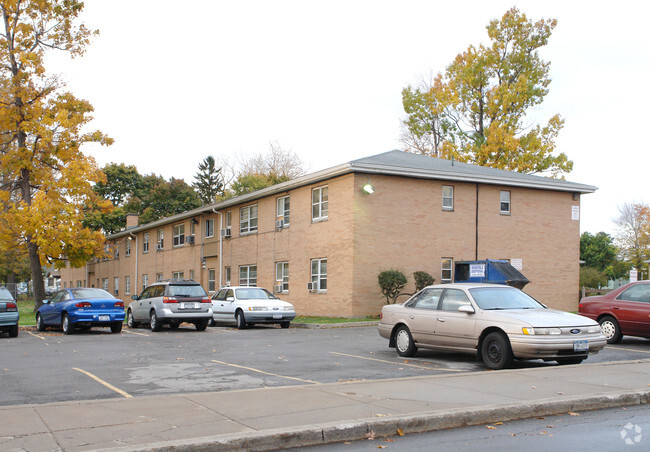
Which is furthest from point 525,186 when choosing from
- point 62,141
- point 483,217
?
point 62,141

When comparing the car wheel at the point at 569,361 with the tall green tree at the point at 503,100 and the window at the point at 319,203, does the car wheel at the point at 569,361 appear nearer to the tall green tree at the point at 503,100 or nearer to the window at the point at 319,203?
the window at the point at 319,203

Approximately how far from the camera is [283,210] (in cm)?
3064

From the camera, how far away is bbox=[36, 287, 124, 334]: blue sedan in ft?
64.6

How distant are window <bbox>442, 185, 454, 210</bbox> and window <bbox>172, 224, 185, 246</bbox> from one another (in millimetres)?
20519

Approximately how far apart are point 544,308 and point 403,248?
14108 mm

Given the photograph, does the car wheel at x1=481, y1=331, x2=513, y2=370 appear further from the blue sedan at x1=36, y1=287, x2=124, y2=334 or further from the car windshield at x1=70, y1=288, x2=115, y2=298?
the car windshield at x1=70, y1=288, x2=115, y2=298

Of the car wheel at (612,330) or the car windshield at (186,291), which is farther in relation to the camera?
the car windshield at (186,291)

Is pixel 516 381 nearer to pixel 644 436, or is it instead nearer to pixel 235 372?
pixel 644 436

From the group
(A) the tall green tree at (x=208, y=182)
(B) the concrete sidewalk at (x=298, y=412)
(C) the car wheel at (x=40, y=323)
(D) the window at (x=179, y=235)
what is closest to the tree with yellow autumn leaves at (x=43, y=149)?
(C) the car wheel at (x=40, y=323)

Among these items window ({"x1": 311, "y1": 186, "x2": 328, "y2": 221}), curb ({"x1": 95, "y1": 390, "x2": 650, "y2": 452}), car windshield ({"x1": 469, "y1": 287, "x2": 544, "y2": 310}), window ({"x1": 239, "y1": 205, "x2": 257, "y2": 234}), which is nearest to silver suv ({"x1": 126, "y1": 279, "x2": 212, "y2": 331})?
window ({"x1": 311, "y1": 186, "x2": 328, "y2": 221})

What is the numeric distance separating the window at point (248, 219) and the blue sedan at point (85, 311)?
43.3 ft

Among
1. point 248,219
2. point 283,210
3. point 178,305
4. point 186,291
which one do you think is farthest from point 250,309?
point 248,219

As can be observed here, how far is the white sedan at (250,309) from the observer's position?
21.7 m

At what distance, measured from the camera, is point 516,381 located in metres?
9.40
